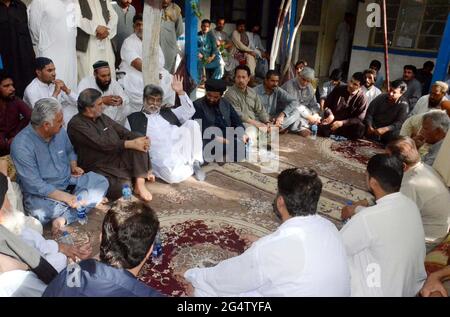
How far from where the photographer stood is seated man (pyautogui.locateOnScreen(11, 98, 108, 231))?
9.86ft

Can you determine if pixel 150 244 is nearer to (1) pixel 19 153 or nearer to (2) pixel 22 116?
(1) pixel 19 153

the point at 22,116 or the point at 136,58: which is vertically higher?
the point at 136,58

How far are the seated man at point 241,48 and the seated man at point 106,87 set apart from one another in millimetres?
4537

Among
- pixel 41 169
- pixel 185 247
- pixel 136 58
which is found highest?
pixel 136 58

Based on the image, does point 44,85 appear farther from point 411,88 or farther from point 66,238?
point 411,88

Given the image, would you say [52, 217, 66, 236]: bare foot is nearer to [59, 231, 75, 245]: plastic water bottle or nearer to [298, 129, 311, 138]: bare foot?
[59, 231, 75, 245]: plastic water bottle

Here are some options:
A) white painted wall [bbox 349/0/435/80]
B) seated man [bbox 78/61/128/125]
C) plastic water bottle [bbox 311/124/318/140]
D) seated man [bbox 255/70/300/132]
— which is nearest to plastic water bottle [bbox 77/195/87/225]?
seated man [bbox 78/61/128/125]

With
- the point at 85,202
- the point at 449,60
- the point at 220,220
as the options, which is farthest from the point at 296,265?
the point at 449,60

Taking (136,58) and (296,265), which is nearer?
(296,265)

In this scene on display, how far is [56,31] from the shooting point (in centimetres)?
456

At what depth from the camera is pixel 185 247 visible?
3.01 meters

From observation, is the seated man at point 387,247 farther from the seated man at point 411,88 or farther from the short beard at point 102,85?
the seated man at point 411,88

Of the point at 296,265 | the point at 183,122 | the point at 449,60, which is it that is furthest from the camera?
the point at 449,60

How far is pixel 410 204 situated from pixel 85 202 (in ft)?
8.35
